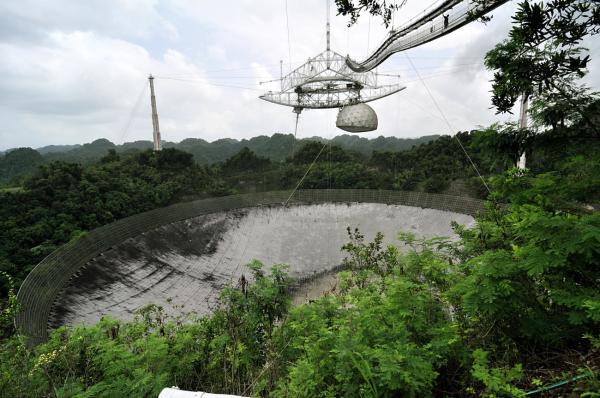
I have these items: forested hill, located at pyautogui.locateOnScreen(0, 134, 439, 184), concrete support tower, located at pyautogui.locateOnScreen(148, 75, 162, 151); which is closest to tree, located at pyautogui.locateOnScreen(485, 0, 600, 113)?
forested hill, located at pyautogui.locateOnScreen(0, 134, 439, 184)

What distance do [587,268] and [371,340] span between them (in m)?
1.71

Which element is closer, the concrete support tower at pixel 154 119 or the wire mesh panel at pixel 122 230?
the wire mesh panel at pixel 122 230

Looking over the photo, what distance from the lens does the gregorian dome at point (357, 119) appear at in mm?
12812

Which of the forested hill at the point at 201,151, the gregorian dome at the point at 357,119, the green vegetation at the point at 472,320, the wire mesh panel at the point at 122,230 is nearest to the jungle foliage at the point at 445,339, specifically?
the green vegetation at the point at 472,320

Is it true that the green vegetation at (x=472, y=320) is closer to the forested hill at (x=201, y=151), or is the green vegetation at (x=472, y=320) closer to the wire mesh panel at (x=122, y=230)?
the wire mesh panel at (x=122, y=230)

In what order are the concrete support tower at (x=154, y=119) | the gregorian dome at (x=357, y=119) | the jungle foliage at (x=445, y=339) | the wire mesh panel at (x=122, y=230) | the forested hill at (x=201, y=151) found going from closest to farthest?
the jungle foliage at (x=445, y=339) < the wire mesh panel at (x=122, y=230) < the gregorian dome at (x=357, y=119) < the concrete support tower at (x=154, y=119) < the forested hill at (x=201, y=151)

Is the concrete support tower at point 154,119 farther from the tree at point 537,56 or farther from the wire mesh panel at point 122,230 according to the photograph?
the tree at point 537,56

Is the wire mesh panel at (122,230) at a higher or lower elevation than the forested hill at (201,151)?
lower

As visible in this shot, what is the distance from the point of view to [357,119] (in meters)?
12.8

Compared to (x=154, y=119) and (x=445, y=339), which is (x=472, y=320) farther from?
(x=154, y=119)

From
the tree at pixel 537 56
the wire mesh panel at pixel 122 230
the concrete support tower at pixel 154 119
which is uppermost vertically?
the concrete support tower at pixel 154 119

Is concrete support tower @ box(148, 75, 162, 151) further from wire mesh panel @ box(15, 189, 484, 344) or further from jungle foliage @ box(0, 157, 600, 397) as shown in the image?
jungle foliage @ box(0, 157, 600, 397)

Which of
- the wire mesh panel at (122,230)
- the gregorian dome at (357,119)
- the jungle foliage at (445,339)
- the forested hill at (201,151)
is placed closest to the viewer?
the jungle foliage at (445,339)

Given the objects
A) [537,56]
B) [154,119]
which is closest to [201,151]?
[154,119]
